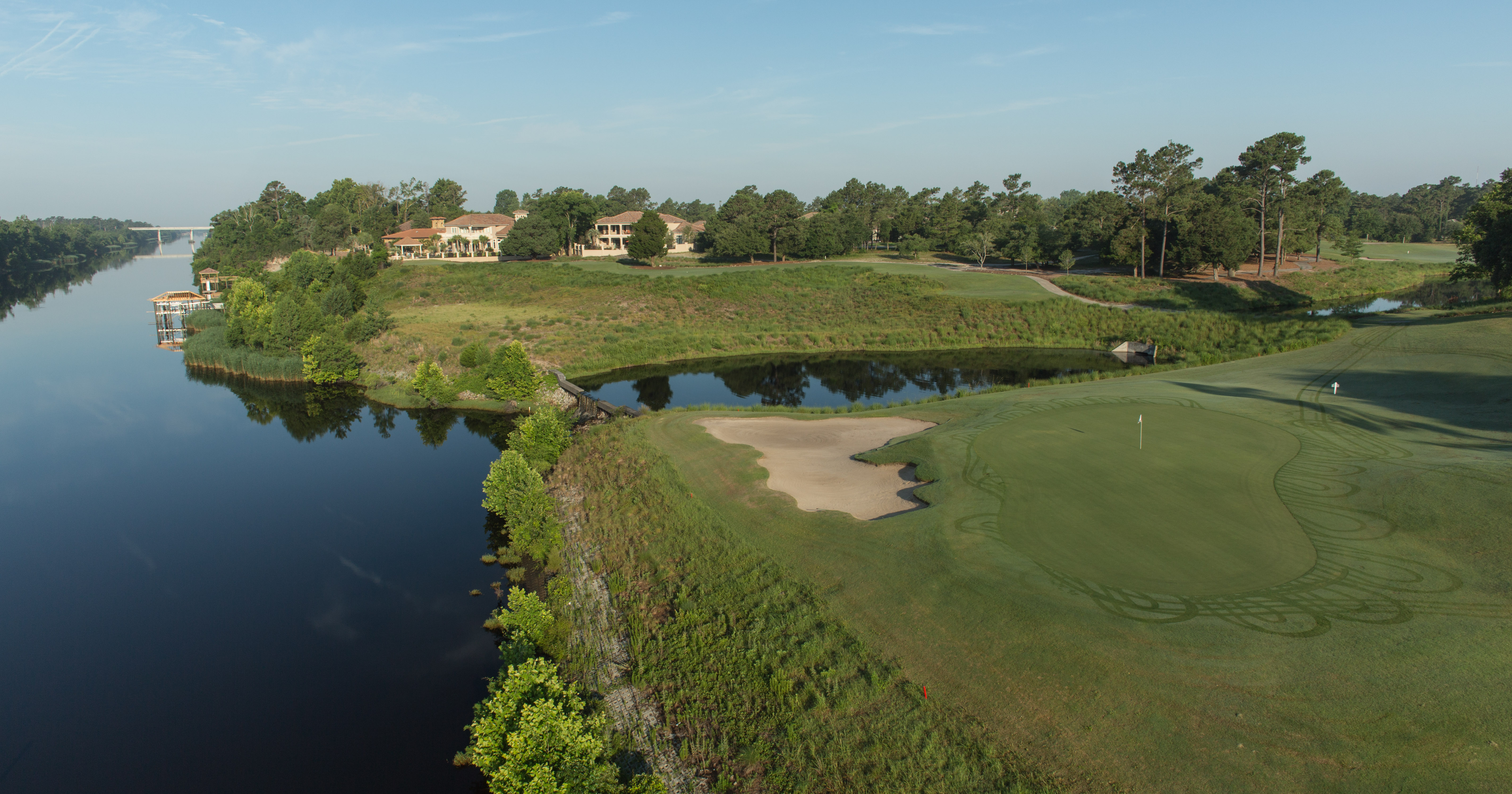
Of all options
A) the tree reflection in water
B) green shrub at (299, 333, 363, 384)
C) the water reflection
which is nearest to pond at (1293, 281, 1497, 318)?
the tree reflection in water

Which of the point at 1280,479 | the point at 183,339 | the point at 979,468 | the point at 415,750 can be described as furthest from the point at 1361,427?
the point at 183,339

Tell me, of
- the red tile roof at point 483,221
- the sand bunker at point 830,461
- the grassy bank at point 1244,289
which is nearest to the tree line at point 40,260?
the red tile roof at point 483,221

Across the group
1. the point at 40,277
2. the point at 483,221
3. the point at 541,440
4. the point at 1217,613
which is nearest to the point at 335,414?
the point at 541,440

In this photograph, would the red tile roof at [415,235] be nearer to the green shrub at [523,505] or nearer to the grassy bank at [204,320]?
the grassy bank at [204,320]

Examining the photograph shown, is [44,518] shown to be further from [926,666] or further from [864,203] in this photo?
[864,203]

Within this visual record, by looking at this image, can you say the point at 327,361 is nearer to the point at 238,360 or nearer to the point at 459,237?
the point at 238,360

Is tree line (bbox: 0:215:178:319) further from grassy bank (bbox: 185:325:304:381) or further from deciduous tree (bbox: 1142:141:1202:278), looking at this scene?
deciduous tree (bbox: 1142:141:1202:278)
